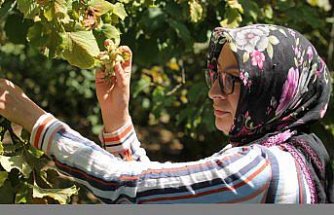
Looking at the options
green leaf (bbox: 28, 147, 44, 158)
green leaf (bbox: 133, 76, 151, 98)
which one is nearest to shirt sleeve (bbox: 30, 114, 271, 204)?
green leaf (bbox: 28, 147, 44, 158)

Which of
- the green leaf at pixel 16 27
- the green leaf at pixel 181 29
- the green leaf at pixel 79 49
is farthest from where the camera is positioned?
the green leaf at pixel 181 29

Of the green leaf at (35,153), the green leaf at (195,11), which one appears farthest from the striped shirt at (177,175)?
the green leaf at (195,11)

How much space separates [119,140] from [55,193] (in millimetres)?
→ 303

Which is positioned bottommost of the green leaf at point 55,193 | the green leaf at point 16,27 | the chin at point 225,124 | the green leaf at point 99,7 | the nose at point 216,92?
the green leaf at point 55,193

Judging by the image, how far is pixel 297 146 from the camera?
1.90m

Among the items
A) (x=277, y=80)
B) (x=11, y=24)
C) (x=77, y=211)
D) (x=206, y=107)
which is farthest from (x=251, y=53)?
(x=206, y=107)

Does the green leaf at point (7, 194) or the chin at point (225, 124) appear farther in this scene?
the green leaf at point (7, 194)

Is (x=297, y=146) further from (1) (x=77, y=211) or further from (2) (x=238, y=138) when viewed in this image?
(1) (x=77, y=211)

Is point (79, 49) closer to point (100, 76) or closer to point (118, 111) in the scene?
point (100, 76)

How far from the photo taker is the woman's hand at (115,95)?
2.08m

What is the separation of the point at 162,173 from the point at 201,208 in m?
0.14

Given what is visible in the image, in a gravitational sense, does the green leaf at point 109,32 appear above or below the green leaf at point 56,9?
below

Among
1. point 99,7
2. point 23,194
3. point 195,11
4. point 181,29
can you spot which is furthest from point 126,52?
point 181,29

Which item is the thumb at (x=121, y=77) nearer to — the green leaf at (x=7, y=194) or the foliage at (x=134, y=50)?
the foliage at (x=134, y=50)
